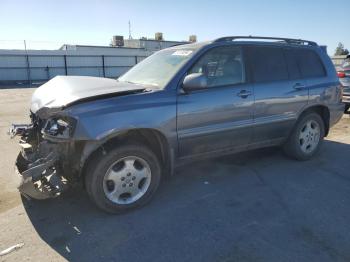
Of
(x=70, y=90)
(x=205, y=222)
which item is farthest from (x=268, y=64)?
(x=70, y=90)

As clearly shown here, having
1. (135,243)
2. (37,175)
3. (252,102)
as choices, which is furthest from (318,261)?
(37,175)

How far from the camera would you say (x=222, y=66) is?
4402mm

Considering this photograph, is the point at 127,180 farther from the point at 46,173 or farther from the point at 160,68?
the point at 160,68

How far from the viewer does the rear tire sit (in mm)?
5301

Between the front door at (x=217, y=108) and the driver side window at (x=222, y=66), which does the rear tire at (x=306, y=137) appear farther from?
the driver side window at (x=222, y=66)

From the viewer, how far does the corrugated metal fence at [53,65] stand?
29.3 metres

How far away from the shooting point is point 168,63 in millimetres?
4391

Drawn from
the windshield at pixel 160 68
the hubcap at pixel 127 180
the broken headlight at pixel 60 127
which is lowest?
the hubcap at pixel 127 180

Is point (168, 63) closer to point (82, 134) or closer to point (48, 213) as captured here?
point (82, 134)

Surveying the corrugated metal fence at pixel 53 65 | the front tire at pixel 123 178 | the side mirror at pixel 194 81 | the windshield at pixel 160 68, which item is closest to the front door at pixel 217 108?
the side mirror at pixel 194 81

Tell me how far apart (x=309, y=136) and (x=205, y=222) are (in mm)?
2867

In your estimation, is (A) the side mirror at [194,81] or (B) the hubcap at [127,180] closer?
(B) the hubcap at [127,180]

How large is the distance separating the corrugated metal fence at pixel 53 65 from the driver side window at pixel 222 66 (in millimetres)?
28281

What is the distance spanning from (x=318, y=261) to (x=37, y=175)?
275 centimetres
